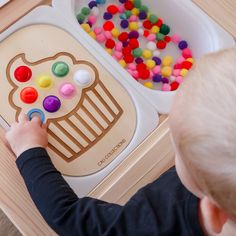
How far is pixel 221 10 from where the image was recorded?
2.51 ft

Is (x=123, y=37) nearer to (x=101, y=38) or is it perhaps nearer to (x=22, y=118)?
(x=101, y=38)

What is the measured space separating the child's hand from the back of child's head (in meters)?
0.25

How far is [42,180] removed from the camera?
0.61 m

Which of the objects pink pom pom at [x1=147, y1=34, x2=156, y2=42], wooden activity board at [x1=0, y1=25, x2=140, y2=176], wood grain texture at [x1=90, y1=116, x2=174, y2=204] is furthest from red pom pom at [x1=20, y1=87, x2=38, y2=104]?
pink pom pom at [x1=147, y1=34, x2=156, y2=42]

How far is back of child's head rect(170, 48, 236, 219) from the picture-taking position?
38 cm

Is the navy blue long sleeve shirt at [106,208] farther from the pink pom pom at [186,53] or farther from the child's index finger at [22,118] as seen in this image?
the pink pom pom at [186,53]

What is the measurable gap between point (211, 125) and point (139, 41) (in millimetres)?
466

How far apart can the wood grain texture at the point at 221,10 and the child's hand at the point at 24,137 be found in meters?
0.35

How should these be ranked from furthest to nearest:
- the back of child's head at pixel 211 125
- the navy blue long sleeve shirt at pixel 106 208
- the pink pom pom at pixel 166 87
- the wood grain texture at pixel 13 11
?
the pink pom pom at pixel 166 87
the wood grain texture at pixel 13 11
the navy blue long sleeve shirt at pixel 106 208
the back of child's head at pixel 211 125

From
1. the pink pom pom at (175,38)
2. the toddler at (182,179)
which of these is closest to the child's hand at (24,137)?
the toddler at (182,179)

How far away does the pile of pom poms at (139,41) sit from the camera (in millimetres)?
790

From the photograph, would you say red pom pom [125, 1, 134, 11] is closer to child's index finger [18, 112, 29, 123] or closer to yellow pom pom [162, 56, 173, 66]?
yellow pom pom [162, 56, 173, 66]

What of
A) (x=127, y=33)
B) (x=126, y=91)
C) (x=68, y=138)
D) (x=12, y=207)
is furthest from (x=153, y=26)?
(x=12, y=207)

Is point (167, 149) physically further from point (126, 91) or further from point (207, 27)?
point (207, 27)
